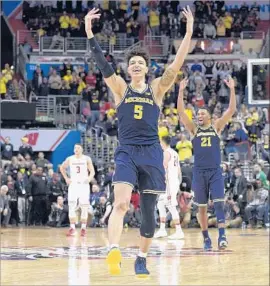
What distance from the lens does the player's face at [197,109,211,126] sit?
14906 mm

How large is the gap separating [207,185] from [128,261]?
2017 millimetres

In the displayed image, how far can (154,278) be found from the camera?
12891mm

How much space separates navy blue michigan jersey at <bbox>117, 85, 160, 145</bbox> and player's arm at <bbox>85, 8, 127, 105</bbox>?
0.30 feet

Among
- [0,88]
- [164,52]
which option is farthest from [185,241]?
[164,52]

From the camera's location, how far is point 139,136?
9031mm

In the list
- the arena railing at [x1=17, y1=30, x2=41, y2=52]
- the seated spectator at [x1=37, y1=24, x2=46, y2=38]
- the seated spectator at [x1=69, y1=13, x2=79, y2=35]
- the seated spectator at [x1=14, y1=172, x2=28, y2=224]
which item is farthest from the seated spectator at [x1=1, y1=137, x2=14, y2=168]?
the seated spectator at [x1=69, y1=13, x2=79, y2=35]

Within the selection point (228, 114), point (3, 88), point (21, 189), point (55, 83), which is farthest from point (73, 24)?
point (228, 114)

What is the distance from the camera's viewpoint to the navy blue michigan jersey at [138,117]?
8961 mm

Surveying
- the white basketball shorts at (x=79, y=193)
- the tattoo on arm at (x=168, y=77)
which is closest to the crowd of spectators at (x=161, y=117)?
the white basketball shorts at (x=79, y=193)

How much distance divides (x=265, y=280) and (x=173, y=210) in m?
7.35

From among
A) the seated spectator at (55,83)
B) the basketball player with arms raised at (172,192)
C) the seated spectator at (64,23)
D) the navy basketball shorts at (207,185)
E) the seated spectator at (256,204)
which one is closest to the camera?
the navy basketball shorts at (207,185)

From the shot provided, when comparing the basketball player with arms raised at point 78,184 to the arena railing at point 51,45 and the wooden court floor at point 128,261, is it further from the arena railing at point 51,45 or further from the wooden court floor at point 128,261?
the arena railing at point 51,45

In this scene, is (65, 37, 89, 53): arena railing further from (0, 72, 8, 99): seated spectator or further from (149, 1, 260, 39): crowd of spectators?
(0, 72, 8, 99): seated spectator

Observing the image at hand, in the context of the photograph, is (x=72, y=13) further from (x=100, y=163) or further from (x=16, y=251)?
(x=16, y=251)
